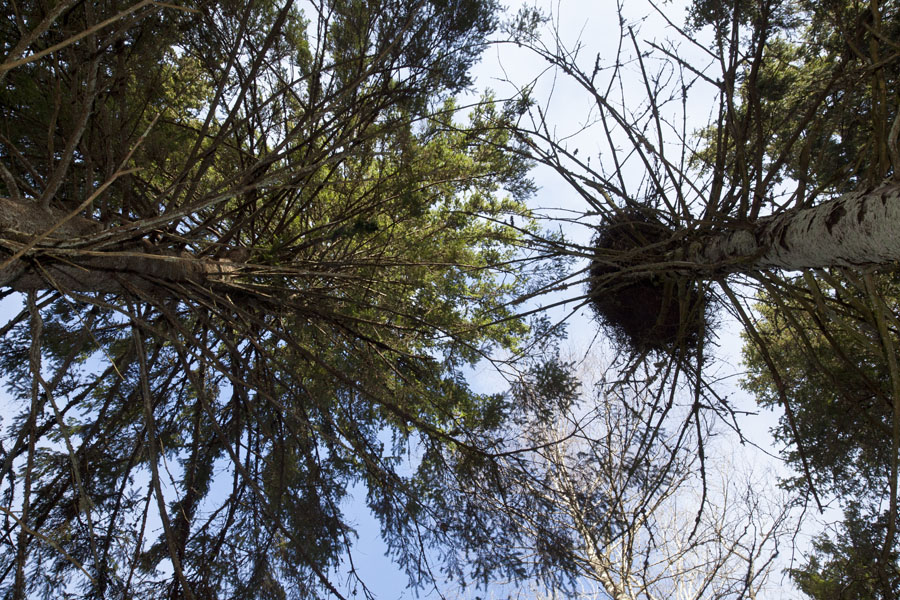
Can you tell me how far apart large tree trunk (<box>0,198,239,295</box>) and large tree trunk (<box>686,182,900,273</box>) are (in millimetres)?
1979

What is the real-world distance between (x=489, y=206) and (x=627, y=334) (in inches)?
118

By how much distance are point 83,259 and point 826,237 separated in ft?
8.71

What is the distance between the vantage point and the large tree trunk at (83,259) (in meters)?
1.45

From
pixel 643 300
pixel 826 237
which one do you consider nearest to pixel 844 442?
pixel 643 300

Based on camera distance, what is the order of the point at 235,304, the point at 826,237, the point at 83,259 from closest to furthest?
1. the point at 826,237
2. the point at 83,259
3. the point at 235,304

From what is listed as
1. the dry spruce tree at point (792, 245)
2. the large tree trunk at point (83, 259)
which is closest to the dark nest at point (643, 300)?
the dry spruce tree at point (792, 245)

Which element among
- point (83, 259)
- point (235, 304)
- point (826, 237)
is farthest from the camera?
point (235, 304)

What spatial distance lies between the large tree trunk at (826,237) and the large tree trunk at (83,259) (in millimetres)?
1979

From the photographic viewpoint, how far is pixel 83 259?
1879mm

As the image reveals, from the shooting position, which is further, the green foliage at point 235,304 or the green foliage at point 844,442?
the green foliage at point 844,442

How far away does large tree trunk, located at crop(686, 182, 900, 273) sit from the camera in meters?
1.38

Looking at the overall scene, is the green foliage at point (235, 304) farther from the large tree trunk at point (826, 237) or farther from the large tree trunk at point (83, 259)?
the large tree trunk at point (826, 237)

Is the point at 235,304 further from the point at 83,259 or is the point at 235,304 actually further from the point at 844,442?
the point at 844,442

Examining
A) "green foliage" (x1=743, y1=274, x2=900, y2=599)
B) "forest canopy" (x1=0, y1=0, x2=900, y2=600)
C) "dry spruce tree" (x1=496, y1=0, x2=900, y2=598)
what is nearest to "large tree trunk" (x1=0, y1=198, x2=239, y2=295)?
"forest canopy" (x1=0, y1=0, x2=900, y2=600)
